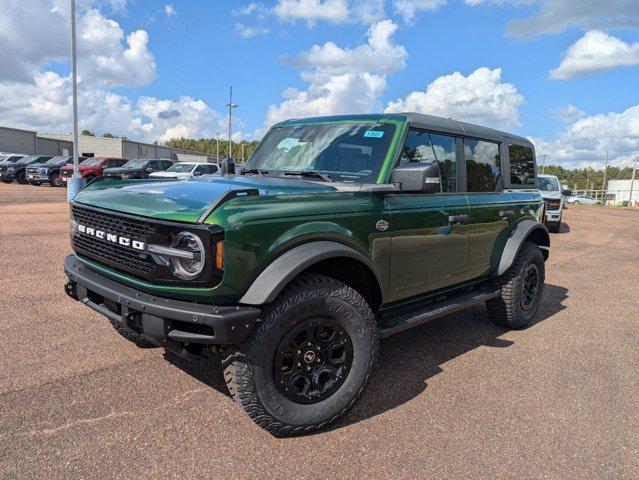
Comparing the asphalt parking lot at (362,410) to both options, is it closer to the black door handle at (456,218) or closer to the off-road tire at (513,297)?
the off-road tire at (513,297)

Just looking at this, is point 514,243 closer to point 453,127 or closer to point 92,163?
point 453,127

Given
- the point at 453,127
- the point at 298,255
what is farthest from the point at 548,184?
the point at 298,255

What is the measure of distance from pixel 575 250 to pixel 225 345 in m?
11.2

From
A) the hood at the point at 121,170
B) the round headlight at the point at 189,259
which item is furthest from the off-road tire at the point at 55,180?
the round headlight at the point at 189,259

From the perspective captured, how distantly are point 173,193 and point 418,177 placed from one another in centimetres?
156

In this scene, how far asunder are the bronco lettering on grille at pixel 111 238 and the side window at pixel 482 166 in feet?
9.42

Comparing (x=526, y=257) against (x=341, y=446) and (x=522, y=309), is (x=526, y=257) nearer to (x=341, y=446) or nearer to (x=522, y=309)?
(x=522, y=309)

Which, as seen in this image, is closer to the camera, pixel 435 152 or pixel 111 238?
pixel 111 238

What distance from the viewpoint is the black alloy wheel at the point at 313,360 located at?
2.83m

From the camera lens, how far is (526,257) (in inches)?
198

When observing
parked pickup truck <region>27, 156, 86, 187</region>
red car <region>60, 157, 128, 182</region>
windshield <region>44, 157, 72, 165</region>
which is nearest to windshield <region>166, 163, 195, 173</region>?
red car <region>60, 157, 128, 182</region>

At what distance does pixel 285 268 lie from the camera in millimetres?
2703

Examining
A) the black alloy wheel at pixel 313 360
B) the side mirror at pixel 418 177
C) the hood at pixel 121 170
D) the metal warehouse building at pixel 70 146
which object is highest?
the metal warehouse building at pixel 70 146

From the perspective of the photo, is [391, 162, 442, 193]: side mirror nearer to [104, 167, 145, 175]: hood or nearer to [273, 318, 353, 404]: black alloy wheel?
[273, 318, 353, 404]: black alloy wheel
